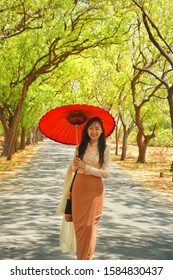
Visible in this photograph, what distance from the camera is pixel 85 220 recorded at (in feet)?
17.1

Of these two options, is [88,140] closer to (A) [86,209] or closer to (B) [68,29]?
(A) [86,209]

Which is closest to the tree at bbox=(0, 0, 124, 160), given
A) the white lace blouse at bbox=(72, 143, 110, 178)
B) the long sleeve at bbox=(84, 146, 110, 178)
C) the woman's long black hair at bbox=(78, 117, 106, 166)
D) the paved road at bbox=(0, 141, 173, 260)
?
the paved road at bbox=(0, 141, 173, 260)

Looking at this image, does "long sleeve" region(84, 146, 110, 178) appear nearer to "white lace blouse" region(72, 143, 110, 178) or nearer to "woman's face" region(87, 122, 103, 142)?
"white lace blouse" region(72, 143, 110, 178)

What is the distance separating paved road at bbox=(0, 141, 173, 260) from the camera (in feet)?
22.4

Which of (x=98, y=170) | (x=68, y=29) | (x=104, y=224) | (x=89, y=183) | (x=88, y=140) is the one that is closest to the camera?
(x=98, y=170)

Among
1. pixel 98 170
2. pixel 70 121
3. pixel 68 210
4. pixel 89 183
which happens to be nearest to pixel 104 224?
pixel 68 210

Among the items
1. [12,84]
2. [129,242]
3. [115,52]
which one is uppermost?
[115,52]

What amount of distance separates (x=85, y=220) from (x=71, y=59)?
23.7 m

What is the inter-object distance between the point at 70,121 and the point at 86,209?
1.18m

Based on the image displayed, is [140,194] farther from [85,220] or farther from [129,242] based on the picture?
[85,220]

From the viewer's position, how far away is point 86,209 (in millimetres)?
5188

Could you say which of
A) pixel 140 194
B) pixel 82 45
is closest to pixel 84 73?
pixel 82 45

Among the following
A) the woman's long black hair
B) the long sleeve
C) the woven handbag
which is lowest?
the woven handbag

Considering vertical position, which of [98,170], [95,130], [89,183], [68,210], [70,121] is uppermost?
[70,121]
